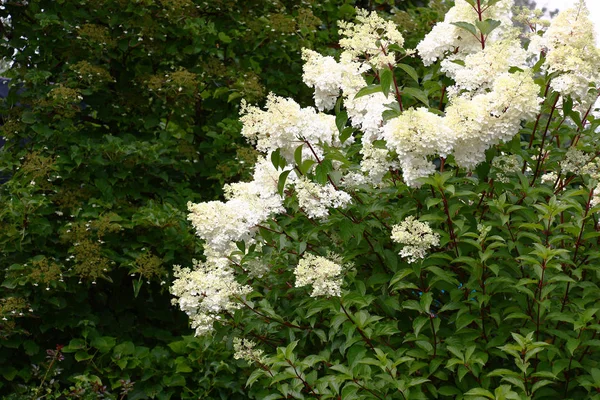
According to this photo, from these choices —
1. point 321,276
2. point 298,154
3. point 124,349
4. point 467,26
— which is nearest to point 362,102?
point 298,154

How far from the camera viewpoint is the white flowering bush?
2691 millimetres

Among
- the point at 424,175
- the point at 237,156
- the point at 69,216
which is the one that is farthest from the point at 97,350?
the point at 424,175

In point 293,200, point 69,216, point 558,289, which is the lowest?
point 558,289

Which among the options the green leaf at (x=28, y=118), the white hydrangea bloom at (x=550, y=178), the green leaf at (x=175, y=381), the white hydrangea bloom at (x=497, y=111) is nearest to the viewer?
the white hydrangea bloom at (x=497, y=111)

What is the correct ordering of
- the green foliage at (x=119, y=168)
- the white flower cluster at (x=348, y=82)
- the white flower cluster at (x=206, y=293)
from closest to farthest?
1. the white flower cluster at (x=348, y=82)
2. the white flower cluster at (x=206, y=293)
3. the green foliage at (x=119, y=168)

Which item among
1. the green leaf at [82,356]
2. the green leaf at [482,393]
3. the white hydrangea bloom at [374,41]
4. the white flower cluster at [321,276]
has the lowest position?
the green leaf at [482,393]

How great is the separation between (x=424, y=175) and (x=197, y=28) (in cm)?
315

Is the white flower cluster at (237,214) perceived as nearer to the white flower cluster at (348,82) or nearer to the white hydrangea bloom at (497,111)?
the white flower cluster at (348,82)

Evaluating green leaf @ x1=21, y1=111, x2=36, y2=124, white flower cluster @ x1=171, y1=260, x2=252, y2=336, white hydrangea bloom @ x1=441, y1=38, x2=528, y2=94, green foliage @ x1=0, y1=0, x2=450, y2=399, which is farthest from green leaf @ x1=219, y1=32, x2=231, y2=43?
white hydrangea bloom @ x1=441, y1=38, x2=528, y2=94

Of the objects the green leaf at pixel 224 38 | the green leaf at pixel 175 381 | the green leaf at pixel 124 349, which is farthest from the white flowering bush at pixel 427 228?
the green leaf at pixel 224 38

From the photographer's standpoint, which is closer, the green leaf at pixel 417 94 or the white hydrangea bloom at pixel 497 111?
the white hydrangea bloom at pixel 497 111

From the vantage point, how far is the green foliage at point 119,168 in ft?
14.7

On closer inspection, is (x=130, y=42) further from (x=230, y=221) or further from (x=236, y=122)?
(x=230, y=221)

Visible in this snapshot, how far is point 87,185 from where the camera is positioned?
4883mm
